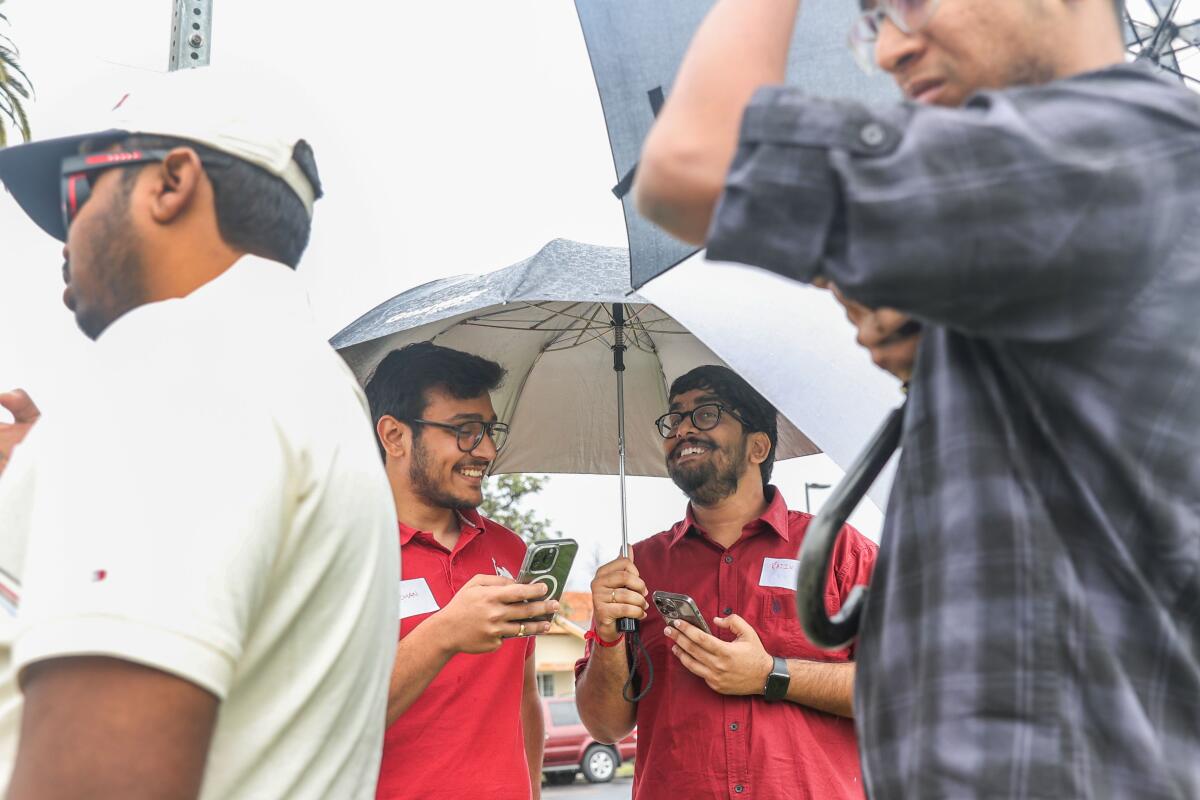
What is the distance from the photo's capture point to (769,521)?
13.1 feet

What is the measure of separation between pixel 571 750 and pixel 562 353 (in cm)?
2011

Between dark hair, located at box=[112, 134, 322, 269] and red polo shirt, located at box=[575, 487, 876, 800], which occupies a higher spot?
dark hair, located at box=[112, 134, 322, 269]

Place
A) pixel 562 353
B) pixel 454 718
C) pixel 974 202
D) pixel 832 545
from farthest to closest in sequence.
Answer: pixel 562 353, pixel 454 718, pixel 832 545, pixel 974 202

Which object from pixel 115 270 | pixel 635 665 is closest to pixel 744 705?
pixel 635 665

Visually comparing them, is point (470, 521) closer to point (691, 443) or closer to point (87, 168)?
point (691, 443)

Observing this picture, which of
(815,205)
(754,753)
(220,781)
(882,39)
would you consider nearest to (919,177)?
(815,205)

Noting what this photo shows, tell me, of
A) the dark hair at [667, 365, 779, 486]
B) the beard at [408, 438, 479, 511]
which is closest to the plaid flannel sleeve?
the beard at [408, 438, 479, 511]

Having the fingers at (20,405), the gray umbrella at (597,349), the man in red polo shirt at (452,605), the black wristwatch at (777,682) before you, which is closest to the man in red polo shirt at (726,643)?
the black wristwatch at (777,682)

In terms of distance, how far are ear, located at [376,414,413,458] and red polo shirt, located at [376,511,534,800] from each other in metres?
0.35

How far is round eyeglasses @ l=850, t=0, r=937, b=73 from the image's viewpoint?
133 centimetres

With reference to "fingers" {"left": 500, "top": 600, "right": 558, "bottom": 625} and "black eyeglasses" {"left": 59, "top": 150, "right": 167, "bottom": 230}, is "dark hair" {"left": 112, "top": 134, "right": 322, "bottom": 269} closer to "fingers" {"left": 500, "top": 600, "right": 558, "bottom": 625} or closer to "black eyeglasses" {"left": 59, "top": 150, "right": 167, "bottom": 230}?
"black eyeglasses" {"left": 59, "top": 150, "right": 167, "bottom": 230}

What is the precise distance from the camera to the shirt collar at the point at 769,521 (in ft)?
13.1

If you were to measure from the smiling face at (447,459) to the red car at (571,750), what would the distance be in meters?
19.8

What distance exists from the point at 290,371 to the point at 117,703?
1.55 feet
